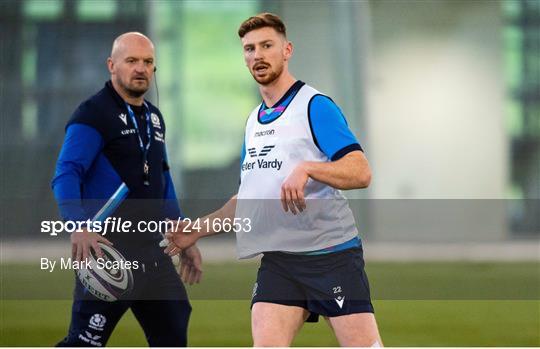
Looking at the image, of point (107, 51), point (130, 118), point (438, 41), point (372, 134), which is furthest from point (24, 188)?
point (130, 118)

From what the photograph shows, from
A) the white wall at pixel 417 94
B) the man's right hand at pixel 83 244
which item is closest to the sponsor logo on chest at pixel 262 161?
the man's right hand at pixel 83 244

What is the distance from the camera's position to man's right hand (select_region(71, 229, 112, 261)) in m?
5.19

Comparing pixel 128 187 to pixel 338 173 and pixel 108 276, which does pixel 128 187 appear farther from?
pixel 338 173

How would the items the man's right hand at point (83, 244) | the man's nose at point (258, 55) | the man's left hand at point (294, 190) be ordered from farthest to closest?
1. the man's right hand at point (83, 244)
2. the man's nose at point (258, 55)
3. the man's left hand at point (294, 190)

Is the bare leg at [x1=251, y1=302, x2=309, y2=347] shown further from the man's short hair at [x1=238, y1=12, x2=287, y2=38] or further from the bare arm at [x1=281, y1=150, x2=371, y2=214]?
the man's short hair at [x1=238, y1=12, x2=287, y2=38]

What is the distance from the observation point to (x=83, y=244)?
520 centimetres

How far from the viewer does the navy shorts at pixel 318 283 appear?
4.80 m

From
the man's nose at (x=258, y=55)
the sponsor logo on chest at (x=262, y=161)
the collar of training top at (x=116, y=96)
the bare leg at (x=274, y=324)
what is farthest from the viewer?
the collar of training top at (x=116, y=96)

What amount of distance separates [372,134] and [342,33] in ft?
6.74

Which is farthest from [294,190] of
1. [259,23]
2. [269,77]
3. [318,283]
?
[259,23]

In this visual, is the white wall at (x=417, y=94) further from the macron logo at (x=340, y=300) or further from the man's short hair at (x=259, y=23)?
the macron logo at (x=340, y=300)

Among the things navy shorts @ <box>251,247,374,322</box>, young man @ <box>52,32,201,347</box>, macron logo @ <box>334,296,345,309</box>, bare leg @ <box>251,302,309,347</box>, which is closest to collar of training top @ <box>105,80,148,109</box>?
young man @ <box>52,32,201,347</box>

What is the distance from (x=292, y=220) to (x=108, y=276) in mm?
1145

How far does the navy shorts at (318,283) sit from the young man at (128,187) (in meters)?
0.80
